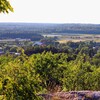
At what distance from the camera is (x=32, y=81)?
945 centimetres

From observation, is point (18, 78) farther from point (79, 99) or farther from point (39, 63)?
point (39, 63)

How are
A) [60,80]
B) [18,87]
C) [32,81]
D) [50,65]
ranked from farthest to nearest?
1. [50,65]
2. [60,80]
3. [32,81]
4. [18,87]

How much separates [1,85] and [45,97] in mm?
5219

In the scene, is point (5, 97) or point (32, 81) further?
point (32, 81)

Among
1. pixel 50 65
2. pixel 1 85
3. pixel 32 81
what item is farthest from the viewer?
pixel 50 65

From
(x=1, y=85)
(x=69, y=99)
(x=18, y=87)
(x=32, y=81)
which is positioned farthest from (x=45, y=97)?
(x=1, y=85)

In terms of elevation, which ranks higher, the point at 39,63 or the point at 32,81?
the point at 32,81
